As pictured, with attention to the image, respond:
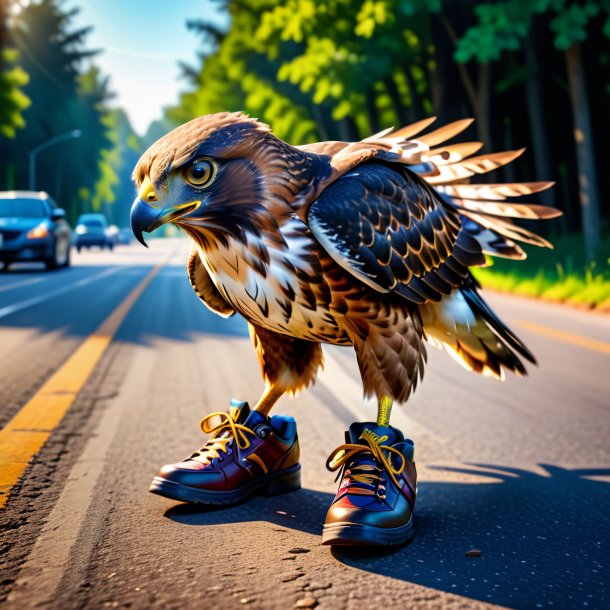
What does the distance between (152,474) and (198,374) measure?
2.41m

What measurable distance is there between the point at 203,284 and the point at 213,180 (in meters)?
0.59

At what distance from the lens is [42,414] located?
152 inches

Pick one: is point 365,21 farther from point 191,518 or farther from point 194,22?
point 194,22

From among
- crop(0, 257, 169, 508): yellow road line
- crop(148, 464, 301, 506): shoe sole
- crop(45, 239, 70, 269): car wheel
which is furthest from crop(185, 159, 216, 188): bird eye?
crop(45, 239, 70, 269): car wheel

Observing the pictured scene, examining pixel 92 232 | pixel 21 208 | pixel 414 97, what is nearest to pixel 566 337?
pixel 21 208

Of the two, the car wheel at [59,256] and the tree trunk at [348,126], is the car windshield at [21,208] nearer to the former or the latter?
the car wheel at [59,256]

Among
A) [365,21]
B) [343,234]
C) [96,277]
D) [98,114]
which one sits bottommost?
[96,277]

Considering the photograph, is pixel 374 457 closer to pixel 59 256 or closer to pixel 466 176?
pixel 466 176

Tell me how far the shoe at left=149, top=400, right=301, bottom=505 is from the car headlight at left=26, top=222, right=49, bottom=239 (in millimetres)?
16193

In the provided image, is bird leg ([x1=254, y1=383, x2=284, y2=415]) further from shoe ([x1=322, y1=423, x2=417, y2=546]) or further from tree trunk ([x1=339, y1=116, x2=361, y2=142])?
tree trunk ([x1=339, y1=116, x2=361, y2=142])

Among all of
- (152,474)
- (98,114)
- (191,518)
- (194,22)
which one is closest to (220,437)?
(191,518)

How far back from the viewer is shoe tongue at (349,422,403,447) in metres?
2.37

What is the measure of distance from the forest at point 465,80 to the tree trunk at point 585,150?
0.02 metres

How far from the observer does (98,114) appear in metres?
65.4
